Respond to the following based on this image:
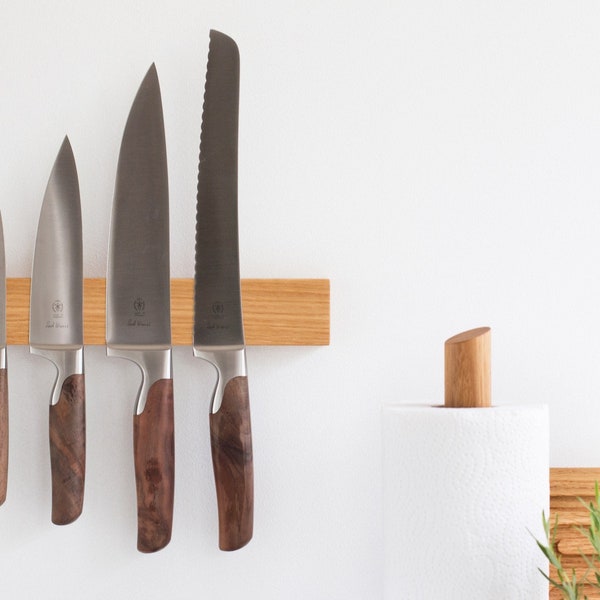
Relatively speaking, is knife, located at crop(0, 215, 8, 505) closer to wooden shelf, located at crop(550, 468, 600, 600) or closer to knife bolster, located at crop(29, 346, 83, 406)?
knife bolster, located at crop(29, 346, 83, 406)

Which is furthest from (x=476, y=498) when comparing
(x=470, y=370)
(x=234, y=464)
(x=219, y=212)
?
(x=219, y=212)

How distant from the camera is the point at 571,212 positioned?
658 millimetres

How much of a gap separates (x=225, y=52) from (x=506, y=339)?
37cm

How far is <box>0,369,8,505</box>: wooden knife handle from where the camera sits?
61cm

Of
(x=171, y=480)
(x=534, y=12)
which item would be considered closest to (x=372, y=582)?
(x=171, y=480)

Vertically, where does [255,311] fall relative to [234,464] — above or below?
above

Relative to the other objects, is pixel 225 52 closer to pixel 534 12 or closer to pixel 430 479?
pixel 534 12

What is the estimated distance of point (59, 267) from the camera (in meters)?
0.62

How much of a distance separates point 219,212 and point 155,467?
0.23 m

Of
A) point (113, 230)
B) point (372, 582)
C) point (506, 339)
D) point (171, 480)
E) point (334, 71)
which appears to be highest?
point (334, 71)

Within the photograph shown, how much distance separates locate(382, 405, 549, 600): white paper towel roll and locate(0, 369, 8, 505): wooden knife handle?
0.36m

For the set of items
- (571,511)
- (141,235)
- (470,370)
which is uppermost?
(141,235)

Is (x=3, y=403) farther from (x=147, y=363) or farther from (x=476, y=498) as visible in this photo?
(x=476, y=498)

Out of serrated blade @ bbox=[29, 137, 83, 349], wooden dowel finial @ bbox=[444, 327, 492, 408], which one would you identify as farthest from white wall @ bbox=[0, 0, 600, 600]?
wooden dowel finial @ bbox=[444, 327, 492, 408]
